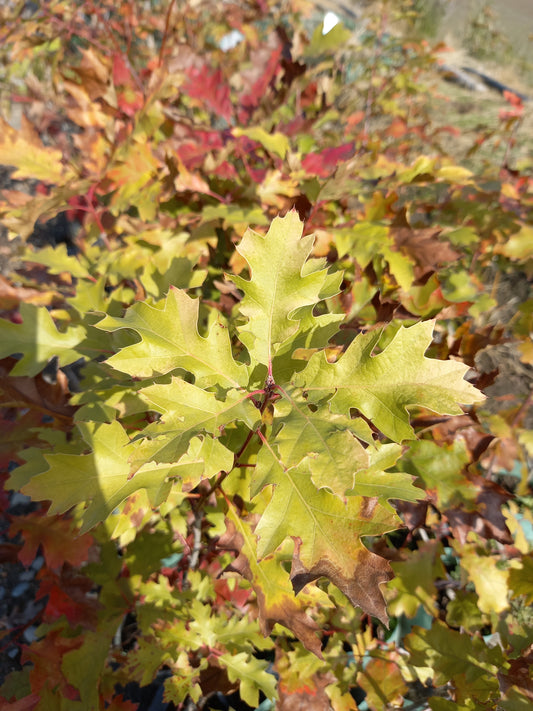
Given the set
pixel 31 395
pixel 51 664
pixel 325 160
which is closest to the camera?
pixel 31 395

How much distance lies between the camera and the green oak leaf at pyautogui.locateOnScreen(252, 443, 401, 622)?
0.73m

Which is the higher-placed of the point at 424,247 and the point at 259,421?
the point at 424,247

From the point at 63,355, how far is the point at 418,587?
1345 mm

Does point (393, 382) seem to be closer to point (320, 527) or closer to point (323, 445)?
point (323, 445)

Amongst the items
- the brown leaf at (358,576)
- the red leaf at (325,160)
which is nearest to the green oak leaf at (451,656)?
the brown leaf at (358,576)

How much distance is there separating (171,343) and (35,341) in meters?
0.52

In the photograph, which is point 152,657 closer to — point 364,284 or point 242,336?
point 242,336

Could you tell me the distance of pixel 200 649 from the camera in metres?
1.26

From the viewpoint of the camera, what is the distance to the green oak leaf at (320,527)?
729 mm

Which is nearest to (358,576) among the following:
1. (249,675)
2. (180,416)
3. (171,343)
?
(180,416)

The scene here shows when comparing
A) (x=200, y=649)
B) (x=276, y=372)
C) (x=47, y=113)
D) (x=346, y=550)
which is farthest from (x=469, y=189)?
(x=47, y=113)

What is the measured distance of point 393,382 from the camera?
0.74 meters

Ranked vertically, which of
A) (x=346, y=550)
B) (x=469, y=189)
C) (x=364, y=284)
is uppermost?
(x=469, y=189)

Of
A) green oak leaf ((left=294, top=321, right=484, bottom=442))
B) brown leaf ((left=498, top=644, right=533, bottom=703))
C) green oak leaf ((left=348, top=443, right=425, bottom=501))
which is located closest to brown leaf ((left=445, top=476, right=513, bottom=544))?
brown leaf ((left=498, top=644, right=533, bottom=703))
